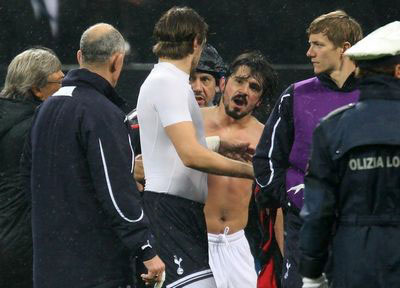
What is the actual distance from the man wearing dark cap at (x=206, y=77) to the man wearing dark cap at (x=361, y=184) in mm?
2972

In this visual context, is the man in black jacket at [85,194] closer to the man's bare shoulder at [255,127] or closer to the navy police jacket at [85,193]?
the navy police jacket at [85,193]

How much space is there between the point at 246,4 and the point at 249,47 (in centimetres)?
29

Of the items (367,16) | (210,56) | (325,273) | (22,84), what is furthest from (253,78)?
(325,273)

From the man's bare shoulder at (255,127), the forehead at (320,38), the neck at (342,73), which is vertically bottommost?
the man's bare shoulder at (255,127)

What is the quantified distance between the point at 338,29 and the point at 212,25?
2959mm

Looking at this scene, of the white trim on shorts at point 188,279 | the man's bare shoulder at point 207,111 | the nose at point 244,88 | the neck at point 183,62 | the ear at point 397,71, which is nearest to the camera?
the ear at point 397,71

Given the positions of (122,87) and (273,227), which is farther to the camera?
(122,87)

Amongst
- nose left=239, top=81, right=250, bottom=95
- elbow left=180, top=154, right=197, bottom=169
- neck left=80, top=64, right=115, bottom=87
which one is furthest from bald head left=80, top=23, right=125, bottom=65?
nose left=239, top=81, right=250, bottom=95

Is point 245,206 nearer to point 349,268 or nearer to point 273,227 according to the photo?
point 273,227

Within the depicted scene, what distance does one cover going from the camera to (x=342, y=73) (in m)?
6.36

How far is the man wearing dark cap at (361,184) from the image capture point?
5105 mm

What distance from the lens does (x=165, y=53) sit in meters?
6.43

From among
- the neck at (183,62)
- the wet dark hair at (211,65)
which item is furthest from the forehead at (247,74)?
the neck at (183,62)

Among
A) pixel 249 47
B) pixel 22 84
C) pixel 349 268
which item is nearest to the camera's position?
pixel 349 268
